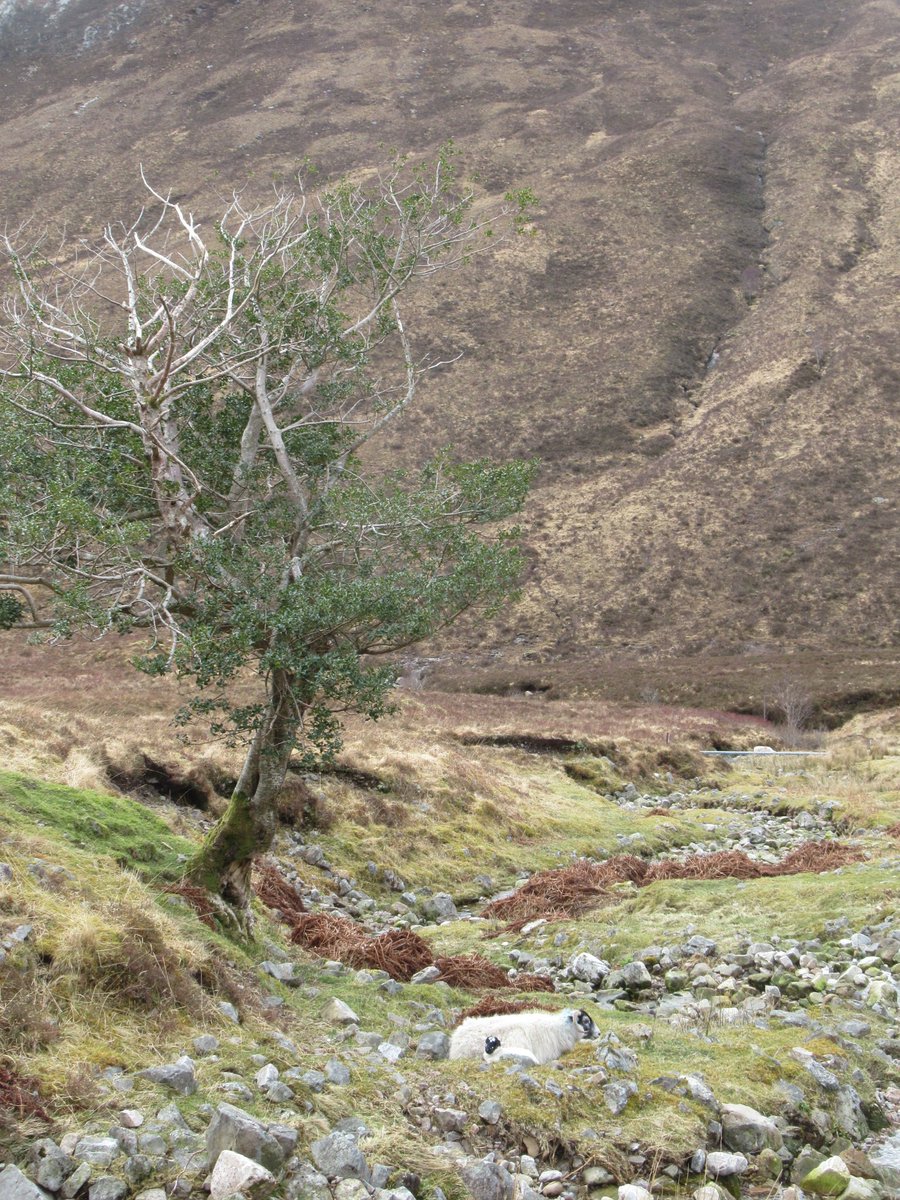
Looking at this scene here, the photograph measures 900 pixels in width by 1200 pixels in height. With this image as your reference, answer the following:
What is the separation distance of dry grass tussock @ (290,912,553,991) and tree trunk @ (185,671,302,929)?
136 cm

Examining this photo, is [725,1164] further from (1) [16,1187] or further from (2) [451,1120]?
(1) [16,1187]

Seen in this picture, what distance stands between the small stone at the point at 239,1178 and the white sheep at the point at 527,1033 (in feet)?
8.22

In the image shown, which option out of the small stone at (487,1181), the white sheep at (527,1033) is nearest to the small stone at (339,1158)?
the small stone at (487,1181)

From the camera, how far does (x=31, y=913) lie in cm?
659

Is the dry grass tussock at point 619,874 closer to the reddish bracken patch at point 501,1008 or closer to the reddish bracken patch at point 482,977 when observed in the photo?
the reddish bracken patch at point 482,977

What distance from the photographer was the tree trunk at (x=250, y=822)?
9461 millimetres

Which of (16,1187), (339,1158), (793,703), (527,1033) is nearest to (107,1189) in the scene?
(16,1187)

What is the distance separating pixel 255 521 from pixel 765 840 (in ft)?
40.6

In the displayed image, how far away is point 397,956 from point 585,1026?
3.35 meters

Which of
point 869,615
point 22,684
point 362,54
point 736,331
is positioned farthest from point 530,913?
point 362,54

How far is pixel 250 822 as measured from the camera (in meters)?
9.74

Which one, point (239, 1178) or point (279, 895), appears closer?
point (239, 1178)

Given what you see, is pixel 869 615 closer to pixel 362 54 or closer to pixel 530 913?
pixel 530 913

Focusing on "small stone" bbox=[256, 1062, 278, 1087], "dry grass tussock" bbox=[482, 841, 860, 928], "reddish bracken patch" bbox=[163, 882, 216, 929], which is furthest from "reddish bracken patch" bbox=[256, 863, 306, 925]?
"small stone" bbox=[256, 1062, 278, 1087]
